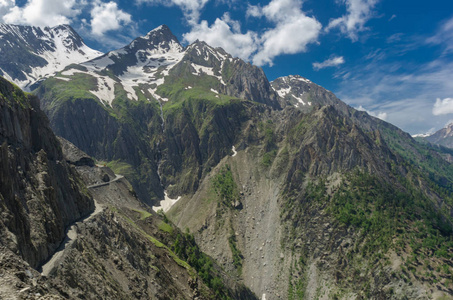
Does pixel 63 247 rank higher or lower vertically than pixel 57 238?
lower

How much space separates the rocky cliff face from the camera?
34969mm

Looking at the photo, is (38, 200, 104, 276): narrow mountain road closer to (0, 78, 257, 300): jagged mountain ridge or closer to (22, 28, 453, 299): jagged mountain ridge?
(0, 78, 257, 300): jagged mountain ridge

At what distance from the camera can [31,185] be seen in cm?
4294

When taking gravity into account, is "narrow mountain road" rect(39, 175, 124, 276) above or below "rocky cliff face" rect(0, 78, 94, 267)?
below

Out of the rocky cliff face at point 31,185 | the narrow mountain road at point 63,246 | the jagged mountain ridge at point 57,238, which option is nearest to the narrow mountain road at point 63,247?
the narrow mountain road at point 63,246

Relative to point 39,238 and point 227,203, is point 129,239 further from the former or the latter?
point 227,203

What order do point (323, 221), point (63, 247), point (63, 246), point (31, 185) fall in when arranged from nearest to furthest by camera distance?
1. point (31, 185)
2. point (63, 247)
3. point (63, 246)
4. point (323, 221)

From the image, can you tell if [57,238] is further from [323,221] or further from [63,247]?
[323,221]

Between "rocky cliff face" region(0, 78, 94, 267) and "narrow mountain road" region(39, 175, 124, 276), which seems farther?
"narrow mountain road" region(39, 175, 124, 276)

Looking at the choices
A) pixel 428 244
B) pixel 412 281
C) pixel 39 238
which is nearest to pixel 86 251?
pixel 39 238

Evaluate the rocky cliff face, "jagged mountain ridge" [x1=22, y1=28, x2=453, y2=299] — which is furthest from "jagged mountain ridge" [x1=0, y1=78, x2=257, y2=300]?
"jagged mountain ridge" [x1=22, y1=28, x2=453, y2=299]

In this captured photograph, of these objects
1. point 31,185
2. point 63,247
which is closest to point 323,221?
point 63,247

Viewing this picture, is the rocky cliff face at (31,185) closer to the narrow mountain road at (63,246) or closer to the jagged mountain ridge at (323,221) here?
the narrow mountain road at (63,246)

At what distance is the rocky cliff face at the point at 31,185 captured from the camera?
35.0 metres
